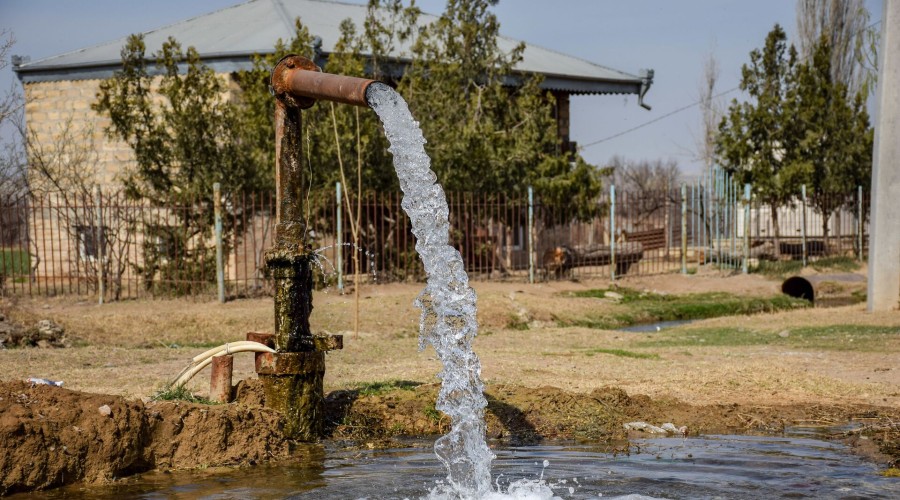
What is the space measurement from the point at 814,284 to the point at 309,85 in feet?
53.0

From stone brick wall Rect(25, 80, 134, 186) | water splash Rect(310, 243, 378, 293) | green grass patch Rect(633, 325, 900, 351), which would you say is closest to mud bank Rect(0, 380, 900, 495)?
water splash Rect(310, 243, 378, 293)

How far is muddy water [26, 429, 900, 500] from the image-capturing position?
230 inches

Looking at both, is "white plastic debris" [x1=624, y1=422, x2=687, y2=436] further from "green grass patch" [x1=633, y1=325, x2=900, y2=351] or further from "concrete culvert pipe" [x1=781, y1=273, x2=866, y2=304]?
"concrete culvert pipe" [x1=781, y1=273, x2=866, y2=304]

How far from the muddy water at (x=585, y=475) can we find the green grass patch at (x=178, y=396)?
0.78m

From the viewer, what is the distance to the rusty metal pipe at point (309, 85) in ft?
21.3

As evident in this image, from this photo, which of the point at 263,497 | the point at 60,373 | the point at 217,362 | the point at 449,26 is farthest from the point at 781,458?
the point at 449,26

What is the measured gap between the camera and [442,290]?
22.2 ft

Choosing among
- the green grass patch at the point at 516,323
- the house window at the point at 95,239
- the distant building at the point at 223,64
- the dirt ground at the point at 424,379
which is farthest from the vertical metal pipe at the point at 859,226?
the house window at the point at 95,239

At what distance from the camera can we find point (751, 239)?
26469 millimetres

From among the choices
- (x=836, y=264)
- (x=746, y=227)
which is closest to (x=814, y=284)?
(x=746, y=227)

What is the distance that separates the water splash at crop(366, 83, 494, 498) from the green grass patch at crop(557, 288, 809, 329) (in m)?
8.99

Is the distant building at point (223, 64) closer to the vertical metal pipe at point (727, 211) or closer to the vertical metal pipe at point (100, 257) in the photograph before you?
the vertical metal pipe at point (100, 257)

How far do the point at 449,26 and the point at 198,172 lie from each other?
19.9 feet

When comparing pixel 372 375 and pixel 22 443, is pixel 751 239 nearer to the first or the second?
pixel 372 375
